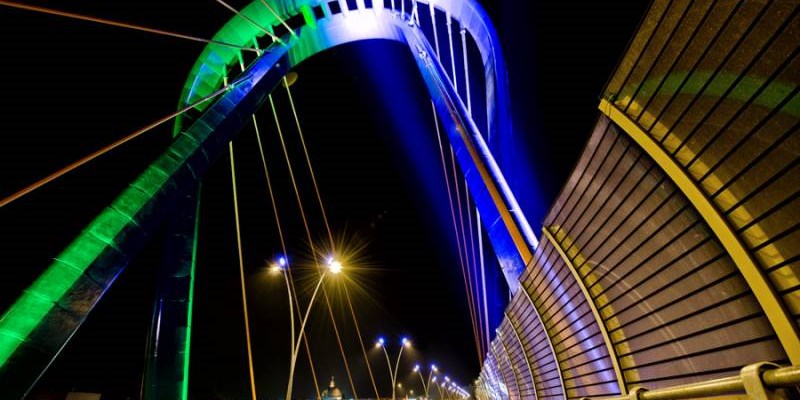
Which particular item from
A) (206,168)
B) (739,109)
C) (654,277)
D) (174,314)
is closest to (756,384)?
(739,109)

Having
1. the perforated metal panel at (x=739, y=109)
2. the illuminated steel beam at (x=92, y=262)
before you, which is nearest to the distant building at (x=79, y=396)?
the illuminated steel beam at (x=92, y=262)

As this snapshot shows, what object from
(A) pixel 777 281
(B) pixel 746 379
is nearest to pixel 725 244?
(A) pixel 777 281

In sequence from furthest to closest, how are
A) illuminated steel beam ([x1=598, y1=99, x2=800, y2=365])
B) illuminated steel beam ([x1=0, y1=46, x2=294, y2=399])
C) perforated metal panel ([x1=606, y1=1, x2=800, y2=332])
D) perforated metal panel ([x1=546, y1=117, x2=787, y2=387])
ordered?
illuminated steel beam ([x1=0, y1=46, x2=294, y2=399]) → perforated metal panel ([x1=546, y1=117, x2=787, y2=387]) → illuminated steel beam ([x1=598, y1=99, x2=800, y2=365]) → perforated metal panel ([x1=606, y1=1, x2=800, y2=332])

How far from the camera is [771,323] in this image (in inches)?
89.5

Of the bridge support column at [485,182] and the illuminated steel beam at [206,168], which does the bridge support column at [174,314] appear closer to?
the illuminated steel beam at [206,168]

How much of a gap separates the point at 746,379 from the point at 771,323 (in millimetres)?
1278

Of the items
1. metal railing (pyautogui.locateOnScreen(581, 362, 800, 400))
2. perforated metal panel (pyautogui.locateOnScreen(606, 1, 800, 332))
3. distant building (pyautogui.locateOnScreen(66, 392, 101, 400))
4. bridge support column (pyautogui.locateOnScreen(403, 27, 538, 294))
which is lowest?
metal railing (pyautogui.locateOnScreen(581, 362, 800, 400))

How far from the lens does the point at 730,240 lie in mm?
2453

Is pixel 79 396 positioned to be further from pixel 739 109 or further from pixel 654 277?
pixel 739 109

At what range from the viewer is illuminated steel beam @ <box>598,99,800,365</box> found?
219 cm

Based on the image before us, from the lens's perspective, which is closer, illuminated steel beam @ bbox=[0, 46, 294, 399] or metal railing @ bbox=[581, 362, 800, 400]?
metal railing @ bbox=[581, 362, 800, 400]

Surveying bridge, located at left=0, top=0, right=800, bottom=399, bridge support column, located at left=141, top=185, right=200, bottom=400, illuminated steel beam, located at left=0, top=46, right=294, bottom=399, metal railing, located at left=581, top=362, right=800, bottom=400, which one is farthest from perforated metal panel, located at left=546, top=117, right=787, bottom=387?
bridge support column, located at left=141, top=185, right=200, bottom=400

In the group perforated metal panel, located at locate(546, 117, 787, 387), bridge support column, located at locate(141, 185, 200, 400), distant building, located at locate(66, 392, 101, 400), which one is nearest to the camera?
perforated metal panel, located at locate(546, 117, 787, 387)

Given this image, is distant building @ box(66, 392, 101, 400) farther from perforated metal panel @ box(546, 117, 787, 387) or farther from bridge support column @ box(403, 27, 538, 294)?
perforated metal panel @ box(546, 117, 787, 387)
